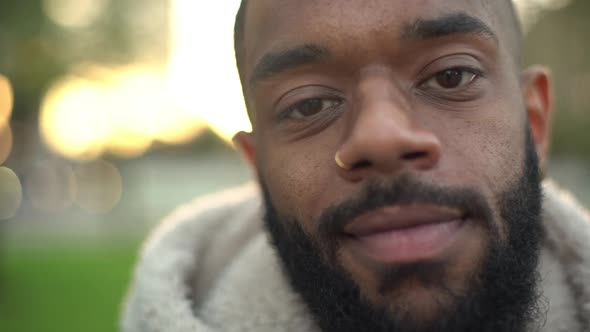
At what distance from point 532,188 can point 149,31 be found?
1040 cm

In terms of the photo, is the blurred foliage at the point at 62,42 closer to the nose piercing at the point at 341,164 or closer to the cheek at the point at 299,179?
the cheek at the point at 299,179

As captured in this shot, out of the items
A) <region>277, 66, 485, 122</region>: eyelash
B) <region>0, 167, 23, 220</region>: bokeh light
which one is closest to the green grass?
<region>277, 66, 485, 122</region>: eyelash

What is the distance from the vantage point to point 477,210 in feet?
5.31

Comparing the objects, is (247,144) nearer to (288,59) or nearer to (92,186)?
(288,59)

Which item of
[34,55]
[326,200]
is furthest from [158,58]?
[326,200]

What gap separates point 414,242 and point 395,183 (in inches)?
7.0

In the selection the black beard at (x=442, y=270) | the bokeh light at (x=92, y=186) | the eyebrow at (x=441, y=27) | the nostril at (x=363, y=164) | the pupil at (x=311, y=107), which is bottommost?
the black beard at (x=442, y=270)

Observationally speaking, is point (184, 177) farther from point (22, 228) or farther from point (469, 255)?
point (469, 255)

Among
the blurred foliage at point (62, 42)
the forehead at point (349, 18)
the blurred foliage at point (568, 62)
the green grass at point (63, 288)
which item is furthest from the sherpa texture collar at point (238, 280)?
the blurred foliage at point (568, 62)

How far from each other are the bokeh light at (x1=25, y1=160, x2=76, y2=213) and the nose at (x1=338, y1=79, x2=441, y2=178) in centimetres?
2364

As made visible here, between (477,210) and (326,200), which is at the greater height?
(326,200)

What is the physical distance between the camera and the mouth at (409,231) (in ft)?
5.18

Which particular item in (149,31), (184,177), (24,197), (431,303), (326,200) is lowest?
(431,303)

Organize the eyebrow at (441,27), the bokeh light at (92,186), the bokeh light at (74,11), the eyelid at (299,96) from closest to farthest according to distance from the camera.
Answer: the eyebrow at (441,27), the eyelid at (299,96), the bokeh light at (74,11), the bokeh light at (92,186)
